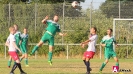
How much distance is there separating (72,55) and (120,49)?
15.6 ft

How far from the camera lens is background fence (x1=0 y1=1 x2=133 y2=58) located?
139 ft

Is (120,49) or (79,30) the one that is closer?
(120,49)

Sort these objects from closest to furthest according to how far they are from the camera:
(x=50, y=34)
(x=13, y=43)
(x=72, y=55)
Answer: (x=13, y=43) → (x=50, y=34) → (x=72, y=55)

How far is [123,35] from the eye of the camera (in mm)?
40312

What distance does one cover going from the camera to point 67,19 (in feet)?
141

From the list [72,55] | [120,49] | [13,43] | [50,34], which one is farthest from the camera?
[72,55]

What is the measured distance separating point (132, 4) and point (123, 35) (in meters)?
3.47

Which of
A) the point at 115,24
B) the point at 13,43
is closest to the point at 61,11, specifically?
the point at 115,24

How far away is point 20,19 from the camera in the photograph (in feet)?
144

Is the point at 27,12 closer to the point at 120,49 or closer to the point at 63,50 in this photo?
the point at 63,50

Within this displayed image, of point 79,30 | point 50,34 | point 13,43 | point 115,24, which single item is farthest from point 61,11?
point 13,43

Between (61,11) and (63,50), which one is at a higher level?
(61,11)

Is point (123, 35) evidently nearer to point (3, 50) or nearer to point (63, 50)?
point (63, 50)

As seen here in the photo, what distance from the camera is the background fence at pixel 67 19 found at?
1662 inches
